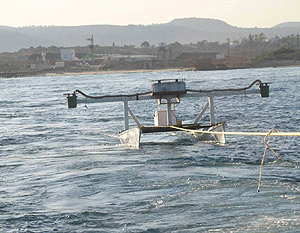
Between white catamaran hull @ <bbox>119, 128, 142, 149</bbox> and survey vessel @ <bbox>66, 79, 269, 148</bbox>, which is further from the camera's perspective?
white catamaran hull @ <bbox>119, 128, 142, 149</bbox>

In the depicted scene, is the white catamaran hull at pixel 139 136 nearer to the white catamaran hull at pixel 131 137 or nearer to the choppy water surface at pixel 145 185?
the white catamaran hull at pixel 131 137

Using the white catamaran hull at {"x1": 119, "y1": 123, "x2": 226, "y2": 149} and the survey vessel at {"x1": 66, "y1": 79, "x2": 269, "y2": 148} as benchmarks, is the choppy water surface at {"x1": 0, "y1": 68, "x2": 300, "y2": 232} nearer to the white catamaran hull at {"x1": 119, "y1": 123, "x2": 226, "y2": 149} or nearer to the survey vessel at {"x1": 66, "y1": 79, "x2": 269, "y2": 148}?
the white catamaran hull at {"x1": 119, "y1": 123, "x2": 226, "y2": 149}

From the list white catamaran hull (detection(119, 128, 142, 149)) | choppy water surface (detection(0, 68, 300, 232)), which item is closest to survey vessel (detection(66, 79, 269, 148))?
white catamaran hull (detection(119, 128, 142, 149))

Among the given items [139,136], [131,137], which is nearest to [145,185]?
[139,136]

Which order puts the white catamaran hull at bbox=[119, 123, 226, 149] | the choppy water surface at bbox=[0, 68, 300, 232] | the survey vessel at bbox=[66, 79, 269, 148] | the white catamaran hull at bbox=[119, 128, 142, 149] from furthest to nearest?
the white catamaran hull at bbox=[119, 128, 142, 149], the survey vessel at bbox=[66, 79, 269, 148], the white catamaran hull at bbox=[119, 123, 226, 149], the choppy water surface at bbox=[0, 68, 300, 232]

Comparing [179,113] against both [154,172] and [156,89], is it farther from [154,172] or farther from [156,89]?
[154,172]

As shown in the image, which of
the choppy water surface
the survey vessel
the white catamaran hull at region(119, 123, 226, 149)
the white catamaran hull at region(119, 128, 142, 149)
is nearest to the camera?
the choppy water surface

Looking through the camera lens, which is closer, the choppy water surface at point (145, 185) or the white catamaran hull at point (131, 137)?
the choppy water surface at point (145, 185)

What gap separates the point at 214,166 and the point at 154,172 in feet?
7.11

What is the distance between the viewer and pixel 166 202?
17969mm

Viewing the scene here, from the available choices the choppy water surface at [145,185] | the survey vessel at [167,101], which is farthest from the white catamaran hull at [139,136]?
the choppy water surface at [145,185]

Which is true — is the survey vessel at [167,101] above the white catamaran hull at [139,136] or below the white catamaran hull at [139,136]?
above

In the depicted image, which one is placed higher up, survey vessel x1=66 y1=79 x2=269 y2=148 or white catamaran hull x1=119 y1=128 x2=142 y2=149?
survey vessel x1=66 y1=79 x2=269 y2=148

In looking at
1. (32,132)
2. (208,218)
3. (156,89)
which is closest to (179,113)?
(32,132)
